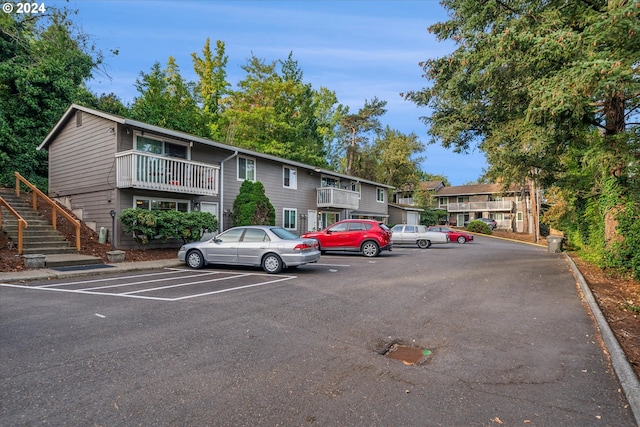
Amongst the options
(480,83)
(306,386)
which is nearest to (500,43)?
(480,83)

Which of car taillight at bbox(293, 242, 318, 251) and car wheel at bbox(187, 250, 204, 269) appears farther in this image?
car wheel at bbox(187, 250, 204, 269)

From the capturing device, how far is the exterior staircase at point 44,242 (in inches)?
470

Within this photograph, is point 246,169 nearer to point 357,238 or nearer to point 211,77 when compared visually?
point 357,238

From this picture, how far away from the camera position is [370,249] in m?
16.9

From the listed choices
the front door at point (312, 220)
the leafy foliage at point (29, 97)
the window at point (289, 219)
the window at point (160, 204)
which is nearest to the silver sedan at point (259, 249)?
the window at point (160, 204)

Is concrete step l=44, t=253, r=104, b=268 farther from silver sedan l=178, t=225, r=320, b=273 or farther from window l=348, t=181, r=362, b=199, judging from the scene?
window l=348, t=181, r=362, b=199

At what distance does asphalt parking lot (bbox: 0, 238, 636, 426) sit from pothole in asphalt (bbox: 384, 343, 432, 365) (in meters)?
0.05

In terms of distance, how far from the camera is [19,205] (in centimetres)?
1550

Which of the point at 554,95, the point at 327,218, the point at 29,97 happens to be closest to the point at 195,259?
the point at 554,95

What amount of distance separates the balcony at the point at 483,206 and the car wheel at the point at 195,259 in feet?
162

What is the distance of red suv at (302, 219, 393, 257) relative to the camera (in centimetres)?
1683

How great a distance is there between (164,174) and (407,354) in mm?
13141

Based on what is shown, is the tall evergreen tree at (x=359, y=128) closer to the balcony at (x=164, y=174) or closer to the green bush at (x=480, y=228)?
the green bush at (x=480, y=228)

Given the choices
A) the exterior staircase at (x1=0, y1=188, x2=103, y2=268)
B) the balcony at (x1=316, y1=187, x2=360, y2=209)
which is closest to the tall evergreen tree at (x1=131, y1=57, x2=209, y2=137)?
the balcony at (x1=316, y1=187, x2=360, y2=209)
